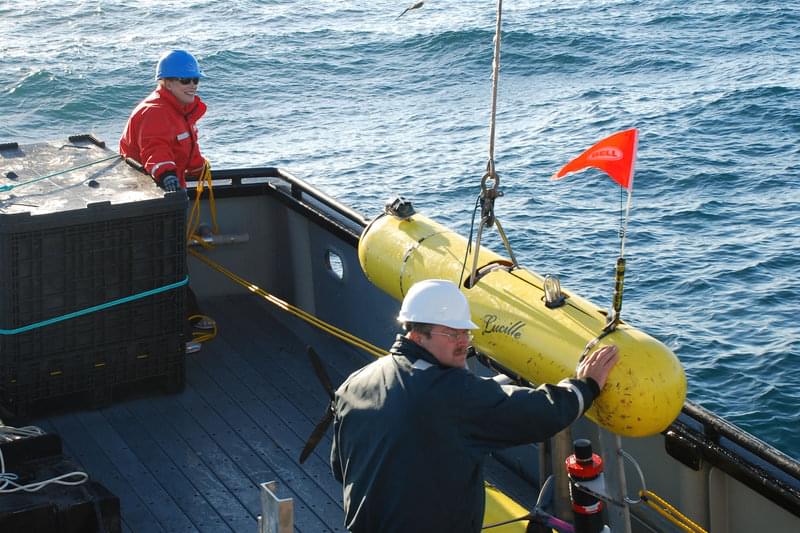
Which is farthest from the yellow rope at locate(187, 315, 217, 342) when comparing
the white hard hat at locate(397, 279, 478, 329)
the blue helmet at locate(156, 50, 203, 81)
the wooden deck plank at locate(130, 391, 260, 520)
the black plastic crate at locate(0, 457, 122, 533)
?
the white hard hat at locate(397, 279, 478, 329)

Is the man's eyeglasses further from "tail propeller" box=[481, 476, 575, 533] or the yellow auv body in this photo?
"tail propeller" box=[481, 476, 575, 533]

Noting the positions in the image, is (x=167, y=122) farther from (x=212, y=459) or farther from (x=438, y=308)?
(x=438, y=308)

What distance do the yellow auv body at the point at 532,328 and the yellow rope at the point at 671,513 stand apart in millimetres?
573

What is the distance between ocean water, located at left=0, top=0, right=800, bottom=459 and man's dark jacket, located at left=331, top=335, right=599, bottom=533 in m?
7.56

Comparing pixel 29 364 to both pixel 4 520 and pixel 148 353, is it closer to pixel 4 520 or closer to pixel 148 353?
pixel 148 353

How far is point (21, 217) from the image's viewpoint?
5656mm

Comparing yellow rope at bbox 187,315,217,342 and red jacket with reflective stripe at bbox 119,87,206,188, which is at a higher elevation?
red jacket with reflective stripe at bbox 119,87,206,188

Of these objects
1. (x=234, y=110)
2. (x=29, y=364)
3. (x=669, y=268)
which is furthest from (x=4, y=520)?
(x=234, y=110)

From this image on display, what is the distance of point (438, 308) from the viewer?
145 inches

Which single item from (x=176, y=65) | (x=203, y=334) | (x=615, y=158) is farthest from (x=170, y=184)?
(x=615, y=158)

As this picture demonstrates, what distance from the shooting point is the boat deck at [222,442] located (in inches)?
216

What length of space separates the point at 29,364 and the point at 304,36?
2848 cm

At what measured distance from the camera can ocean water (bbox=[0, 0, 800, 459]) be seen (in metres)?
13.6

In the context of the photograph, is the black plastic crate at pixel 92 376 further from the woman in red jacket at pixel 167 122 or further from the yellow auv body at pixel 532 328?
the yellow auv body at pixel 532 328
